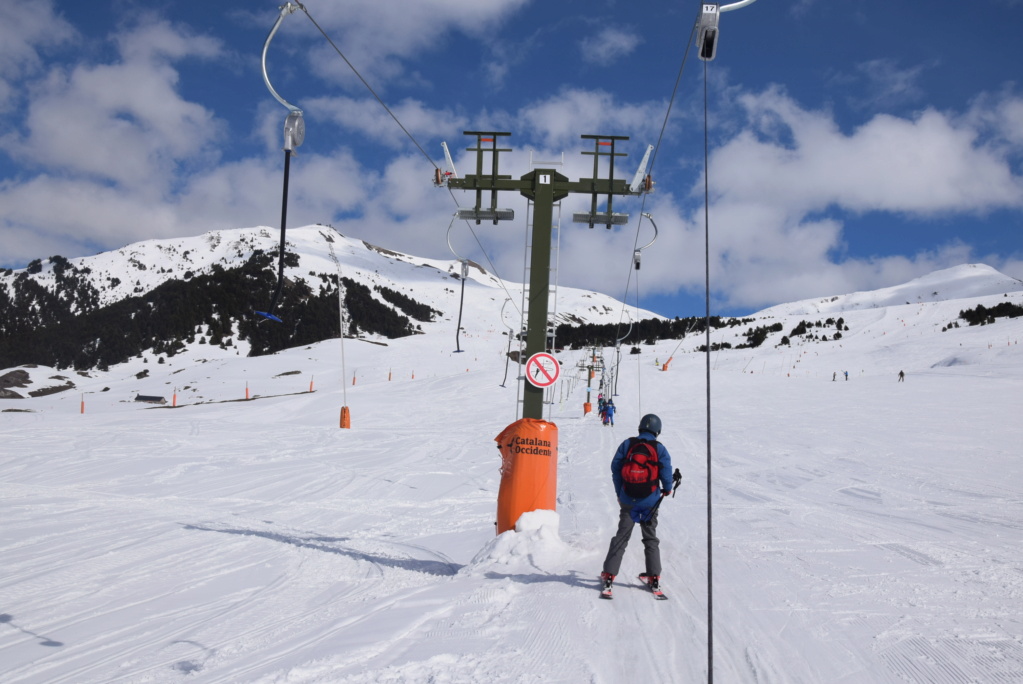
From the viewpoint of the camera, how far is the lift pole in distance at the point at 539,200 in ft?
29.1

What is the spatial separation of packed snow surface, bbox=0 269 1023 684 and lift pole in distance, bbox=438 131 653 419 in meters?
2.68

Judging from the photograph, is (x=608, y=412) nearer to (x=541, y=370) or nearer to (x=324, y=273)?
(x=541, y=370)

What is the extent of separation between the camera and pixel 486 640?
4.53 meters

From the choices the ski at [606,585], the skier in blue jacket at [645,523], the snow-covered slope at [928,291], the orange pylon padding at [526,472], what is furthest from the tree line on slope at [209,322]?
the ski at [606,585]

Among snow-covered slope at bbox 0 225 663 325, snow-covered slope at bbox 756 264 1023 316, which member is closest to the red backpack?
snow-covered slope at bbox 0 225 663 325

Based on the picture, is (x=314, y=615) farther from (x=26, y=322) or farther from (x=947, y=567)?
(x=26, y=322)

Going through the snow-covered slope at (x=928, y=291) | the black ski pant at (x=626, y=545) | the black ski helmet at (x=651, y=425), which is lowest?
the black ski pant at (x=626, y=545)

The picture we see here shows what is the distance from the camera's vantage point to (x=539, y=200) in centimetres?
914

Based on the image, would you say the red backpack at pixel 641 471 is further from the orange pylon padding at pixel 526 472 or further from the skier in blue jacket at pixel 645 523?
the orange pylon padding at pixel 526 472

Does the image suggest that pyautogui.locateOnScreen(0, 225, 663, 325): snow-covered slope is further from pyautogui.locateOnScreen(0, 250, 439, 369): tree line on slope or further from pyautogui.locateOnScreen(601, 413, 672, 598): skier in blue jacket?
pyautogui.locateOnScreen(601, 413, 672, 598): skier in blue jacket

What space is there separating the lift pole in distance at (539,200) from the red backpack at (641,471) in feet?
8.01

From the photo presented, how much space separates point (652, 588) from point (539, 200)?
5.56 m

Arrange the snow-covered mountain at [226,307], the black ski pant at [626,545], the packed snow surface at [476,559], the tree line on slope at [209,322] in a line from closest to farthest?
the packed snow surface at [476,559], the black ski pant at [626,545], the tree line on slope at [209,322], the snow-covered mountain at [226,307]

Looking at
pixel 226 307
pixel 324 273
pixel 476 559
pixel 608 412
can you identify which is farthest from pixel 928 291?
pixel 476 559
